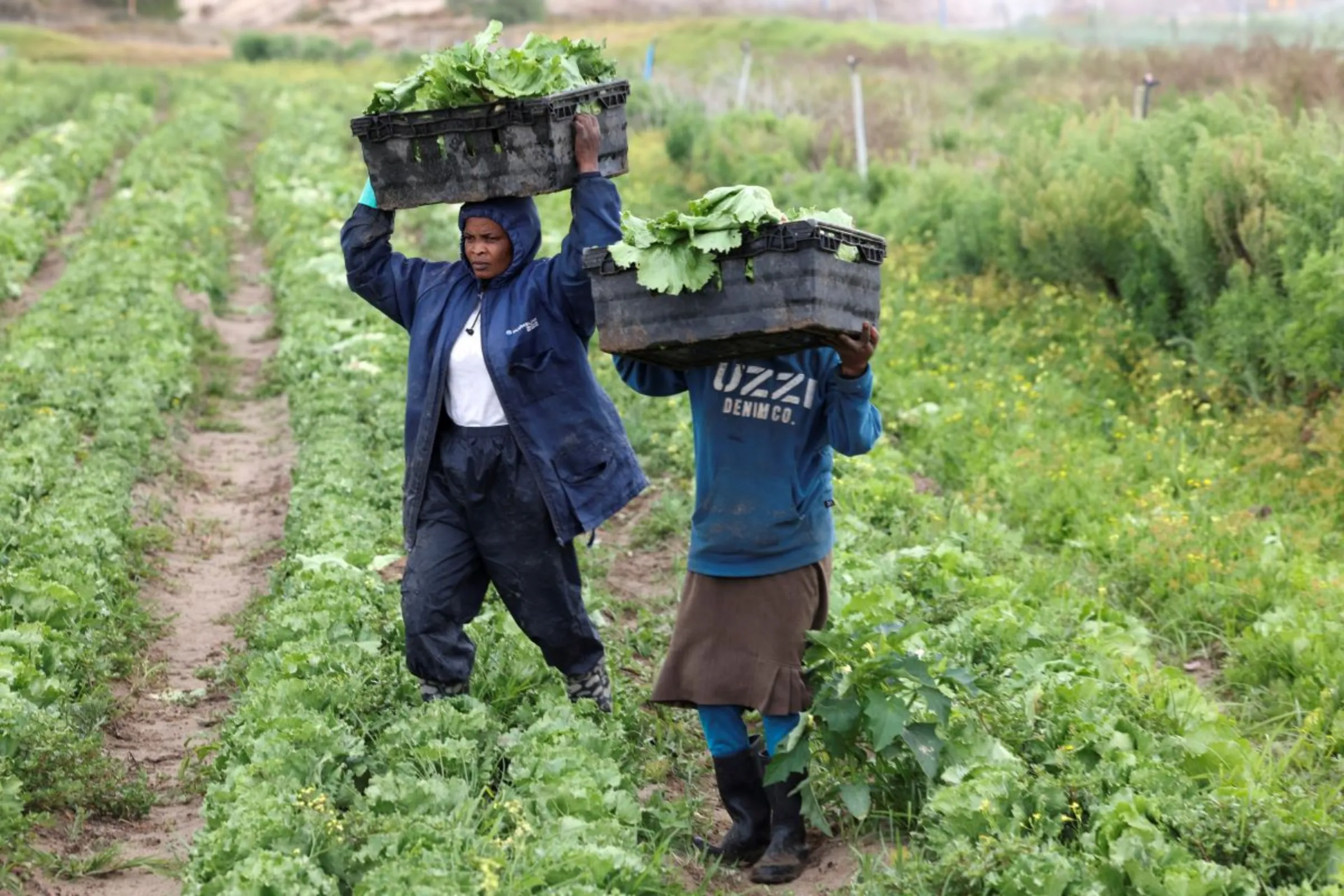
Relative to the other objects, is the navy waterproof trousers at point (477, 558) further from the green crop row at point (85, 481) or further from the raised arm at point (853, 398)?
the green crop row at point (85, 481)

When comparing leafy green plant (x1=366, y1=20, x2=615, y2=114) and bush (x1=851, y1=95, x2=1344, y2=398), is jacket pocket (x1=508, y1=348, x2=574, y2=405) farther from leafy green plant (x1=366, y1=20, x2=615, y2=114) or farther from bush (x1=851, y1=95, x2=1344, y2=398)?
bush (x1=851, y1=95, x2=1344, y2=398)

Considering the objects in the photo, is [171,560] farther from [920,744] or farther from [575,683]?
[920,744]

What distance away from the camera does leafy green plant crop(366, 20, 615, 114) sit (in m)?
5.32

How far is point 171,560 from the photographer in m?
8.72

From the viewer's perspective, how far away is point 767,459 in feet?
16.3

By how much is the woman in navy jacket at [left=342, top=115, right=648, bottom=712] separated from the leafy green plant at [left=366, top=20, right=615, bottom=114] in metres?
0.25

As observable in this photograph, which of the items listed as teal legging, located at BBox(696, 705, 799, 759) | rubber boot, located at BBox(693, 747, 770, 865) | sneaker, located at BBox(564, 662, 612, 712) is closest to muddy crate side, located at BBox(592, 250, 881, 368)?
teal legging, located at BBox(696, 705, 799, 759)

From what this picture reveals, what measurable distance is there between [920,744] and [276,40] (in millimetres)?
56279

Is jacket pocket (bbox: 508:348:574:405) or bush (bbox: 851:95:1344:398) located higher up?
jacket pocket (bbox: 508:348:574:405)

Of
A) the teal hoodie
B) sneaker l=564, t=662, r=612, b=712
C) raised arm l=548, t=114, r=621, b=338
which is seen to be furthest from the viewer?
sneaker l=564, t=662, r=612, b=712

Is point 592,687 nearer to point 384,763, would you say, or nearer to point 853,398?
point 384,763

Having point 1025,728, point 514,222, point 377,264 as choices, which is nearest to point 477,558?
point 377,264

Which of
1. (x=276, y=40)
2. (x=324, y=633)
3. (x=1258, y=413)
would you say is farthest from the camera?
(x=276, y=40)

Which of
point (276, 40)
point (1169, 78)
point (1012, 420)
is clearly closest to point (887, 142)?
point (1169, 78)
